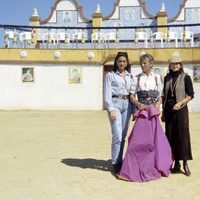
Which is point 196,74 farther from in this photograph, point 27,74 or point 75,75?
point 27,74

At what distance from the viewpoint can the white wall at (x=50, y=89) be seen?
16.3 metres

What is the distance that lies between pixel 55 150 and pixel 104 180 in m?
2.40

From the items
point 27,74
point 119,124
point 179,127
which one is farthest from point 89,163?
point 27,74

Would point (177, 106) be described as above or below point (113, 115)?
above

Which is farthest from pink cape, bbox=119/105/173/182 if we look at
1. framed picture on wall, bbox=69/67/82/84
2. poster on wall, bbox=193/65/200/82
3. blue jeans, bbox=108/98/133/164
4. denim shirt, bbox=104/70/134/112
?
framed picture on wall, bbox=69/67/82/84

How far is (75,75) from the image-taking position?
16.3 metres

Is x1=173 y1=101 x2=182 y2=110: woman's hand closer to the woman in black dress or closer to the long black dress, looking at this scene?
the woman in black dress

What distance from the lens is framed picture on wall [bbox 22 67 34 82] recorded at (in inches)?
640

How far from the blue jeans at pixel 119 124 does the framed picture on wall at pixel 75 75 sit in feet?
35.4

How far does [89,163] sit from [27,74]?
34.4 ft

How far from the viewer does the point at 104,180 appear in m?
5.25

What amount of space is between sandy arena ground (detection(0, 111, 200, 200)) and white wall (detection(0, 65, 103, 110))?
618 cm

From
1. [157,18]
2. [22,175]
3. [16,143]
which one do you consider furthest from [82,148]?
[157,18]

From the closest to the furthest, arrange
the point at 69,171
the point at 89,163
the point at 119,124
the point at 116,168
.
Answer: the point at 119,124 < the point at 116,168 < the point at 69,171 < the point at 89,163
